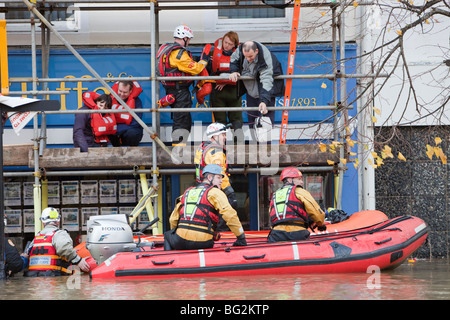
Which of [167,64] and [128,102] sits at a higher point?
[167,64]

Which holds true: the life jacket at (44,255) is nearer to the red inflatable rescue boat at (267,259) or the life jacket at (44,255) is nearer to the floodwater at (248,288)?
the floodwater at (248,288)

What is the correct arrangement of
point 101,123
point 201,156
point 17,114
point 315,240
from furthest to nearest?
point 101,123 < point 201,156 < point 17,114 < point 315,240

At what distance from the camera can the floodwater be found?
7.79 meters

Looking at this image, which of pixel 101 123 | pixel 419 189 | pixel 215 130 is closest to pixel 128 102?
pixel 101 123

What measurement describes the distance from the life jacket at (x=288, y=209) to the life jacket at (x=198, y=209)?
0.91 metres

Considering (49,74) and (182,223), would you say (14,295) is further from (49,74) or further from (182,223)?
(49,74)

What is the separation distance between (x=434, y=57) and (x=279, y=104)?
9.08 feet

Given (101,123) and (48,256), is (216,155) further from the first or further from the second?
(48,256)

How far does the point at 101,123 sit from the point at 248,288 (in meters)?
4.98

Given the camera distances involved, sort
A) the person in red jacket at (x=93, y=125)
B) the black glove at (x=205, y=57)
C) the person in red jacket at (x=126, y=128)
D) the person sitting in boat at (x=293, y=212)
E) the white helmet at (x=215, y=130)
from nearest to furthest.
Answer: the person sitting in boat at (x=293, y=212) → the white helmet at (x=215, y=130) → the person in red jacket at (x=93, y=125) → the person in red jacket at (x=126, y=128) → the black glove at (x=205, y=57)

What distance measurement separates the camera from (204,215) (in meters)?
9.90

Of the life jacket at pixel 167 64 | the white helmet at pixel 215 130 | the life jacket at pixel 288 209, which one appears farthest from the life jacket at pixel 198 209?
the life jacket at pixel 167 64

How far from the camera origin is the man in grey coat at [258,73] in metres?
11.8

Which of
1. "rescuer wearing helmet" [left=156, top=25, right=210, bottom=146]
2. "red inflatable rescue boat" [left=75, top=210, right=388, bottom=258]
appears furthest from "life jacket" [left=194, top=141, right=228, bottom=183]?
"red inflatable rescue boat" [left=75, top=210, right=388, bottom=258]
